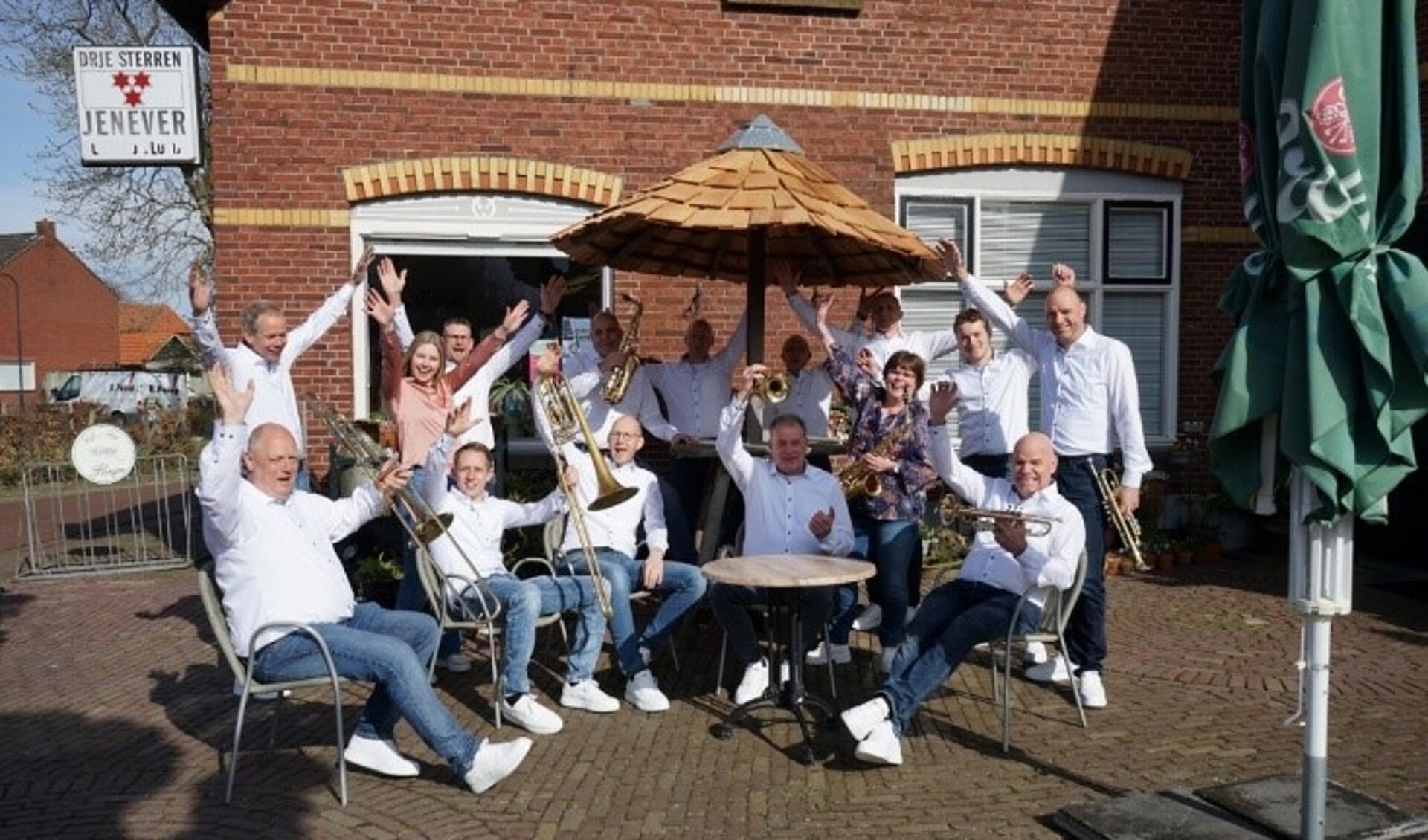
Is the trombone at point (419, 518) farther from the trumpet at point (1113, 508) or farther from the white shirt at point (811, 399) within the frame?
the trumpet at point (1113, 508)

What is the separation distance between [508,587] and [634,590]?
732 mm

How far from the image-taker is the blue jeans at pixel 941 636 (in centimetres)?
481

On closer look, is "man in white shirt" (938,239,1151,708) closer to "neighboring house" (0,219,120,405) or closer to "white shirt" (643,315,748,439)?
"white shirt" (643,315,748,439)

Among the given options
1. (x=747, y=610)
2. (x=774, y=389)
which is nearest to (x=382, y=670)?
(x=747, y=610)

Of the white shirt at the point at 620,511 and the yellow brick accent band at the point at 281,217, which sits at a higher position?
the yellow brick accent band at the point at 281,217

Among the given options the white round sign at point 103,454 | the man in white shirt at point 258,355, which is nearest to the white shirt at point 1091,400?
the man in white shirt at point 258,355

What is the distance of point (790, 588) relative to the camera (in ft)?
16.5

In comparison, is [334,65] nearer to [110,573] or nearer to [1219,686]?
[110,573]

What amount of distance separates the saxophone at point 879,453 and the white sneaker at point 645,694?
138cm

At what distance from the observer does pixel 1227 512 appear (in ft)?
32.6

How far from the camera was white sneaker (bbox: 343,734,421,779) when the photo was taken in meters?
4.71

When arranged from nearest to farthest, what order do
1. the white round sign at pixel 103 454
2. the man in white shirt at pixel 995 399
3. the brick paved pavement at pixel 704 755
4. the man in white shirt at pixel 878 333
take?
the brick paved pavement at pixel 704 755, the man in white shirt at pixel 995 399, the man in white shirt at pixel 878 333, the white round sign at pixel 103 454

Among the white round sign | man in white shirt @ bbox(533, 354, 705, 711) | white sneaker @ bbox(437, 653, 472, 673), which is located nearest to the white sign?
the white round sign

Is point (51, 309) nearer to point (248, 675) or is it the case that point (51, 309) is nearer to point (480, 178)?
point (480, 178)
